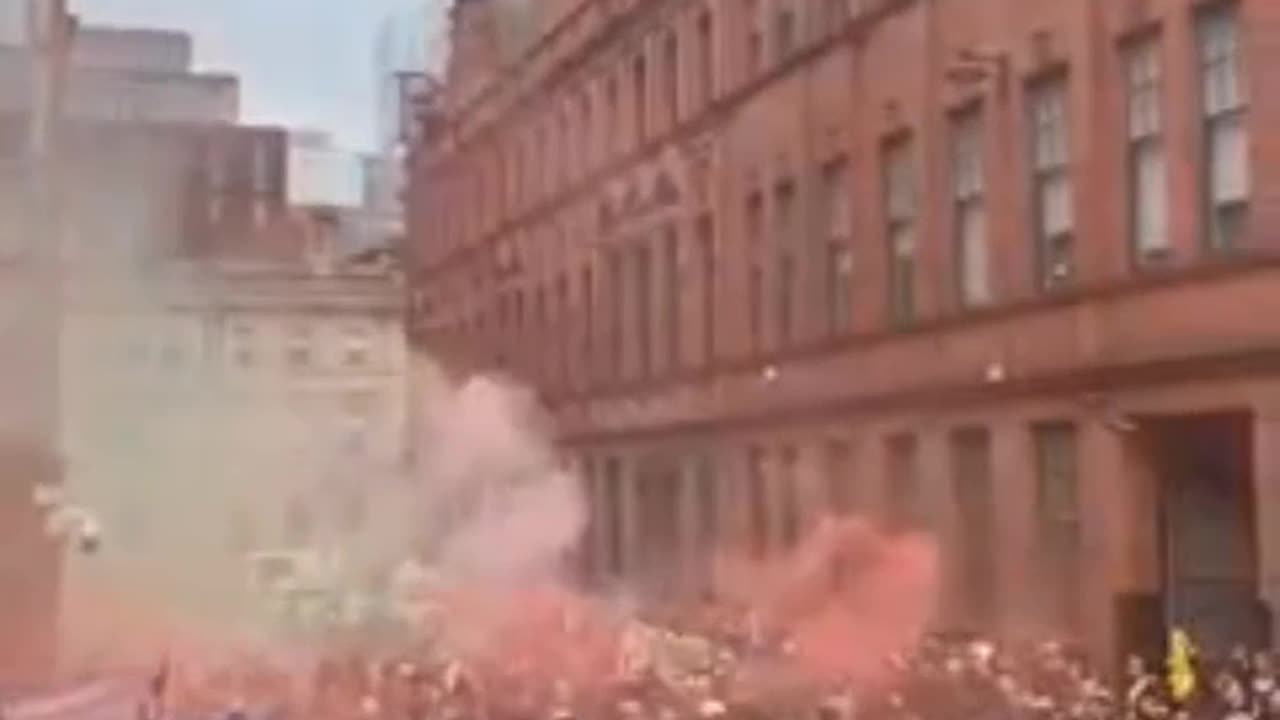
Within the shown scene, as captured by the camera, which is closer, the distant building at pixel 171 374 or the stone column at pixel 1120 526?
the stone column at pixel 1120 526

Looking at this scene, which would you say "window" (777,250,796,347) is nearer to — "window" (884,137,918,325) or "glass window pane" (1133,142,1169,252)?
"window" (884,137,918,325)

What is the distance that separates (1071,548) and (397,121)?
39.5 meters

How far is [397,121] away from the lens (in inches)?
2376

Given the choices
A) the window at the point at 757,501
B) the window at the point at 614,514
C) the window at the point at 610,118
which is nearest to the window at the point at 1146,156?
the window at the point at 757,501

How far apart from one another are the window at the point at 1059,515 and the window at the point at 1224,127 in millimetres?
2752

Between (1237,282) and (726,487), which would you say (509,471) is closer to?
(726,487)

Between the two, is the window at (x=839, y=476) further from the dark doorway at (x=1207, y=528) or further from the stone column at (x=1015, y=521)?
the dark doorway at (x=1207, y=528)

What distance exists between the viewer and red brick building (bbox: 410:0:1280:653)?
20.5m

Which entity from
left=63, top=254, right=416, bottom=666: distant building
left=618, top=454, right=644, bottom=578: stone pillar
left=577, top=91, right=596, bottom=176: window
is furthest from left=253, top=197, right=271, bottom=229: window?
left=618, top=454, right=644, bottom=578: stone pillar

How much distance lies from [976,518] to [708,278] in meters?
10.1

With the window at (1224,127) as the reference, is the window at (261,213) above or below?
above

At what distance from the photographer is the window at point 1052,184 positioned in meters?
22.8

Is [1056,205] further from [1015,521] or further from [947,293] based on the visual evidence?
[1015,521]

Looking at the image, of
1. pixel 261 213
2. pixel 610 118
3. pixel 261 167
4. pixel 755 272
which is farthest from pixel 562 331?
pixel 261 213
